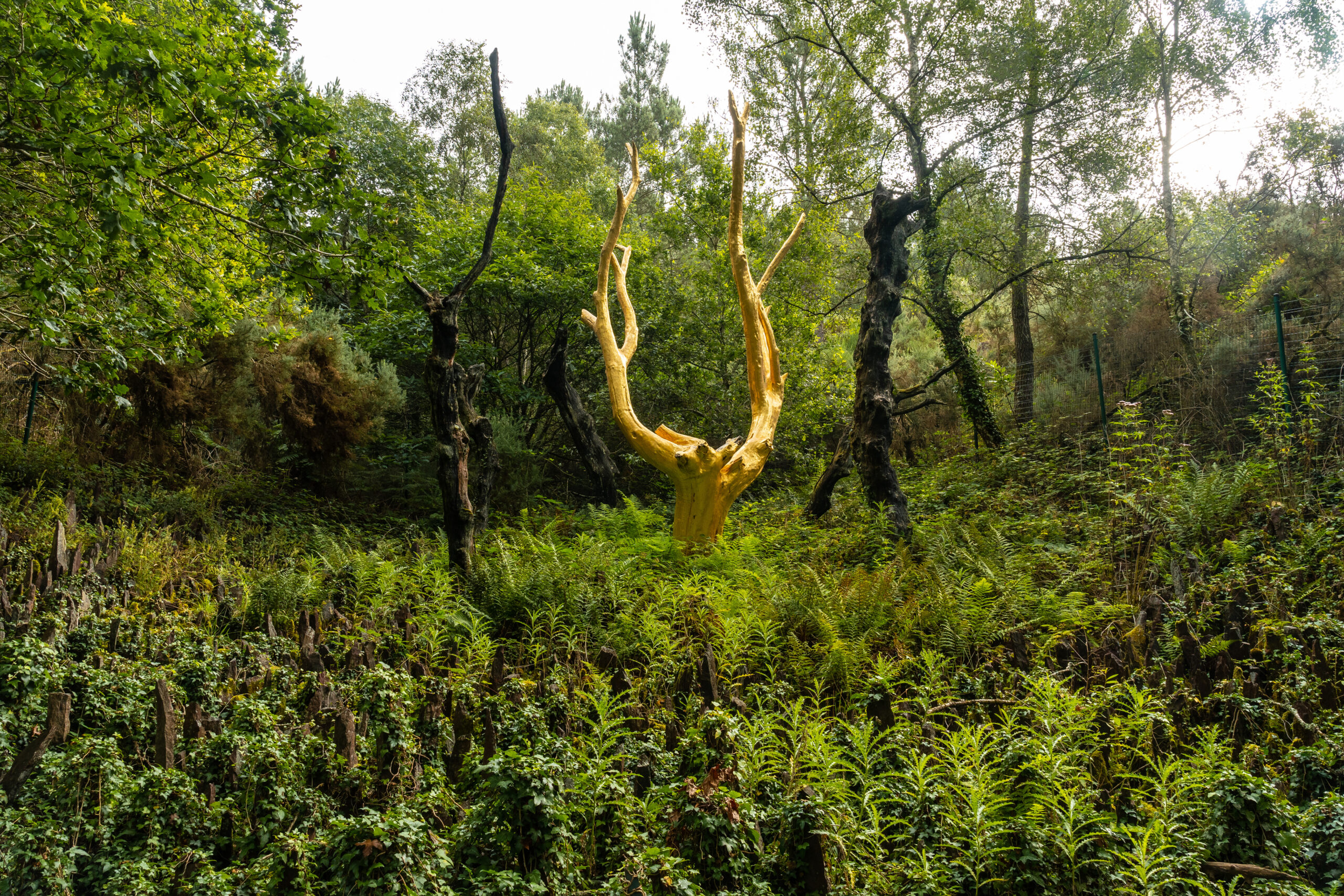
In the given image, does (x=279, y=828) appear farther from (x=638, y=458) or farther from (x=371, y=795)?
(x=638, y=458)

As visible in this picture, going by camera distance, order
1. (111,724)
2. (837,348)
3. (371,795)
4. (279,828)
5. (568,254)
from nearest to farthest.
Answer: (279,828)
(371,795)
(111,724)
(568,254)
(837,348)

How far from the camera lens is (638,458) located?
466 inches

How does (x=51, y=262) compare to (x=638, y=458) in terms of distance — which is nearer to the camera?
(x=51, y=262)

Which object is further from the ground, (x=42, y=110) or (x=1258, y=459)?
(x=42, y=110)

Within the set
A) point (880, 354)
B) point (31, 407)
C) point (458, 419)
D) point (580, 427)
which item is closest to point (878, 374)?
point (880, 354)

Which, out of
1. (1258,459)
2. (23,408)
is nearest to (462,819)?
(1258,459)

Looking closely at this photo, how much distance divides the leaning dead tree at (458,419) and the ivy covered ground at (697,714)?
44 centimetres

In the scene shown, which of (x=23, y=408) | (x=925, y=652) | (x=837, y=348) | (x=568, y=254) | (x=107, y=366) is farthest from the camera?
(x=837, y=348)

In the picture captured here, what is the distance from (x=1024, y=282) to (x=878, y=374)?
617cm

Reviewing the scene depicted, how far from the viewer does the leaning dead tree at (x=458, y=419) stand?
5746 mm

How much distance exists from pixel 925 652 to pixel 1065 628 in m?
1.51

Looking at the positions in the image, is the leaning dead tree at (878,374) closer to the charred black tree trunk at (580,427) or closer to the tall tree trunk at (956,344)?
the charred black tree trunk at (580,427)

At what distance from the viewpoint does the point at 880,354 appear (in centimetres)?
739

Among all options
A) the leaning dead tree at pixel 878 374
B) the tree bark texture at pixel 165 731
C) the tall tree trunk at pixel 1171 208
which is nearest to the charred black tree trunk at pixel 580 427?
the leaning dead tree at pixel 878 374
